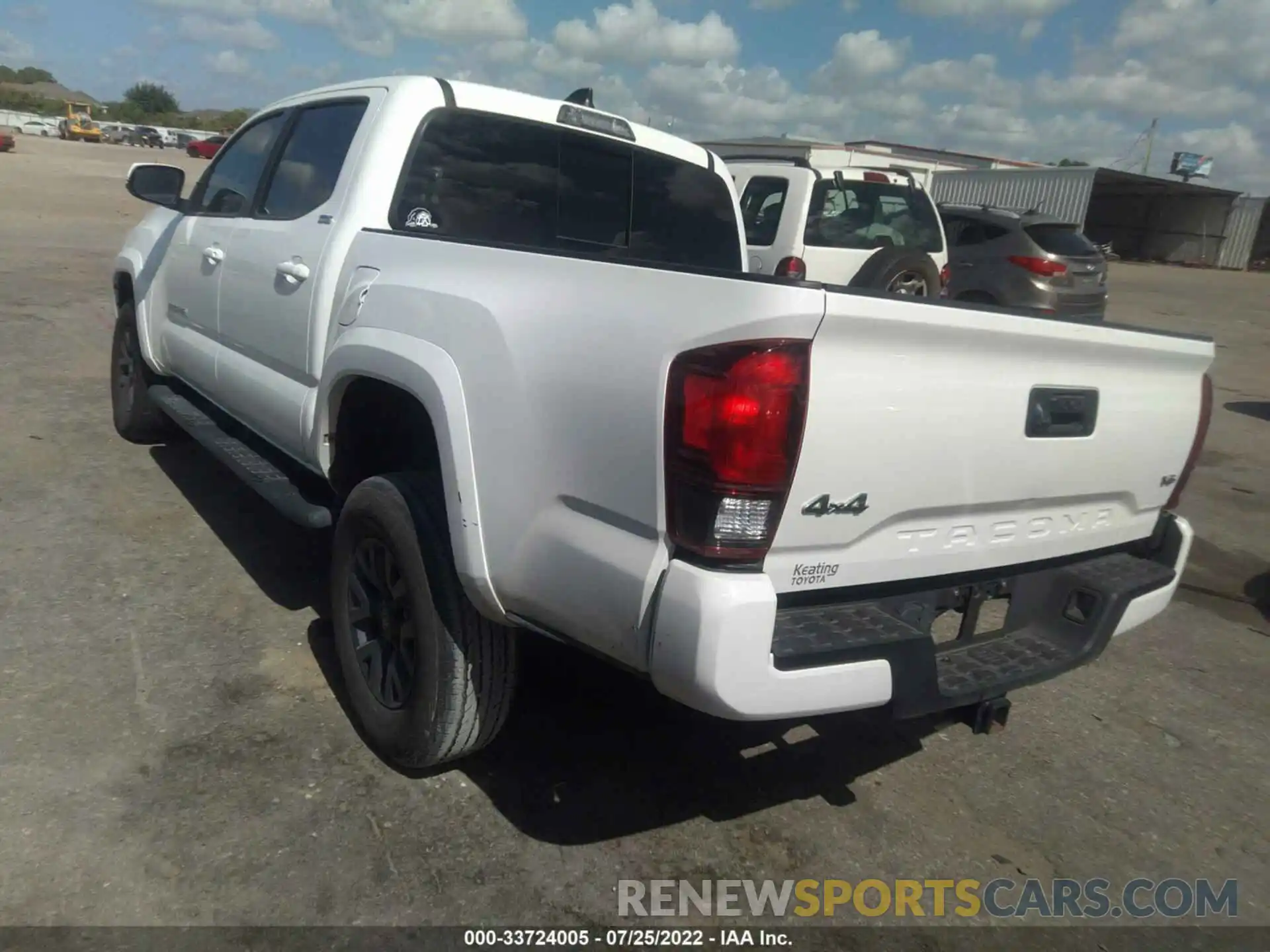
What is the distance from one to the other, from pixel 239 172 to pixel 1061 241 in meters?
9.83

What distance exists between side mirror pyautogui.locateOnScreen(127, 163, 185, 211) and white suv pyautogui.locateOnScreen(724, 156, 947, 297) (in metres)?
4.63

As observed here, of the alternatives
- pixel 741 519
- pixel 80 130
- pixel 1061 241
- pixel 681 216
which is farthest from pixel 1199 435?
pixel 80 130

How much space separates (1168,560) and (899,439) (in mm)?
1394

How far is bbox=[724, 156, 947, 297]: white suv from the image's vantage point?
28.1 feet

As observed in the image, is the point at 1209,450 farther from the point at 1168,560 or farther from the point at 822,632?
the point at 822,632

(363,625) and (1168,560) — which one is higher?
(1168,560)

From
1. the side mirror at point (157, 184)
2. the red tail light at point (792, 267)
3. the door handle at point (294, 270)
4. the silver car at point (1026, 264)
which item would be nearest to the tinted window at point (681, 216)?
the door handle at point (294, 270)

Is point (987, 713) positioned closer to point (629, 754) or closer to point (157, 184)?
point (629, 754)

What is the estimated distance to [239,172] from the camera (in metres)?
4.61

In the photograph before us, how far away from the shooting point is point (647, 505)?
205 cm

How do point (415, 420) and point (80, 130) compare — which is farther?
point (80, 130)

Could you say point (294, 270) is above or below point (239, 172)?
below

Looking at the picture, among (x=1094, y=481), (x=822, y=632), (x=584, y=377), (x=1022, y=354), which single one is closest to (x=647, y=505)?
(x=584, y=377)

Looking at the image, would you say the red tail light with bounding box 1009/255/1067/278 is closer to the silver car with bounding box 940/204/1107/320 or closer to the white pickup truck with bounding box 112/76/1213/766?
the silver car with bounding box 940/204/1107/320
